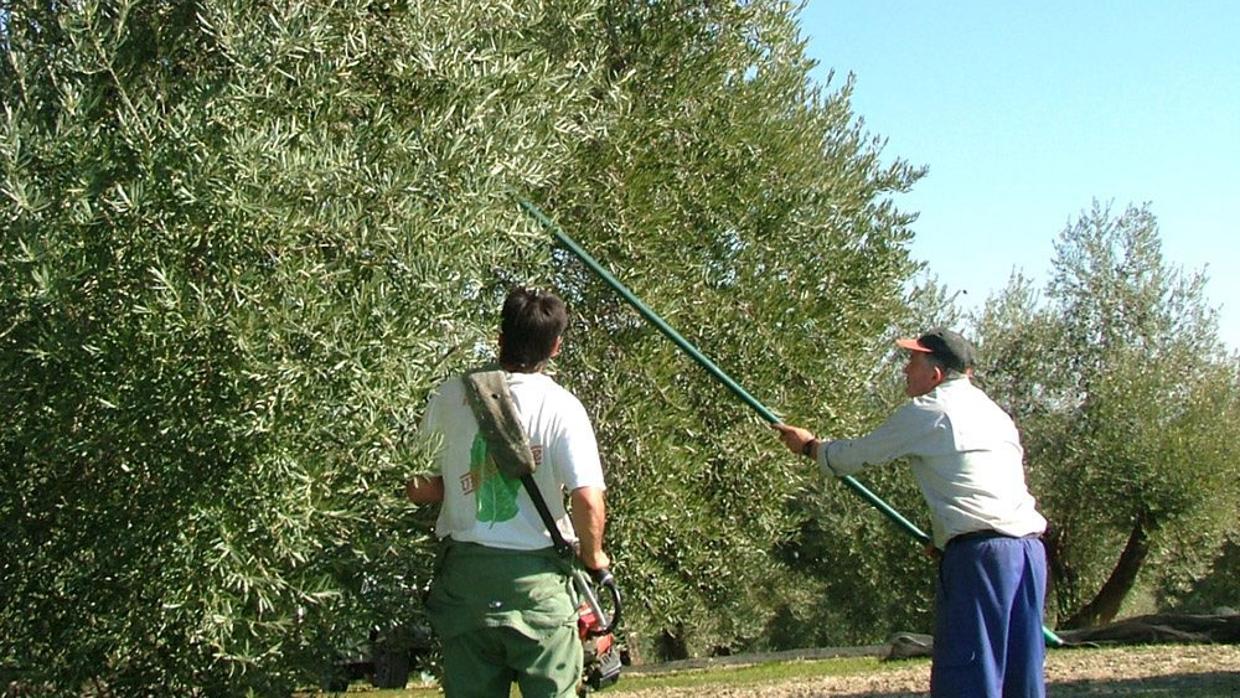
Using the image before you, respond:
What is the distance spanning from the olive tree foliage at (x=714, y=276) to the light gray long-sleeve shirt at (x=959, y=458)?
3873 millimetres

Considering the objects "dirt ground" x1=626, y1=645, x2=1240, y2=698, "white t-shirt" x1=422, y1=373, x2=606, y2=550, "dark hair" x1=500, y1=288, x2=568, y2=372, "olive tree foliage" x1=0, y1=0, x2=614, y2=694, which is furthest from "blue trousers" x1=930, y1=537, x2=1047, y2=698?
"dirt ground" x1=626, y1=645, x2=1240, y2=698

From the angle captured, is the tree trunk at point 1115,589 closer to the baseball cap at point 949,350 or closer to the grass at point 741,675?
the grass at point 741,675

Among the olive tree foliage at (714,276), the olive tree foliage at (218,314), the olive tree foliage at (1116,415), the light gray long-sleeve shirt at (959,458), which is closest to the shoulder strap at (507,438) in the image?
the olive tree foliage at (218,314)

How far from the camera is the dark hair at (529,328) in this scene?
5.09 meters

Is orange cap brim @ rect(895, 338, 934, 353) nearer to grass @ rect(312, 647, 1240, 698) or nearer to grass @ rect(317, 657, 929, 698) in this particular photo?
grass @ rect(312, 647, 1240, 698)

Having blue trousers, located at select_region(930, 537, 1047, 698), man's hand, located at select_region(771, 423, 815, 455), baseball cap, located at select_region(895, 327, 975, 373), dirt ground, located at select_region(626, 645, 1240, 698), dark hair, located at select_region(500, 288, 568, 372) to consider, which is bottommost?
dirt ground, located at select_region(626, 645, 1240, 698)

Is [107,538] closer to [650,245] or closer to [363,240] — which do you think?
[363,240]

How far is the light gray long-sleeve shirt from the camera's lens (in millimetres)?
6414

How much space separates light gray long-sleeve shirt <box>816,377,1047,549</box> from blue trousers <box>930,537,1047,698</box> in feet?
0.32

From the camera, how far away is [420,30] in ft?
25.0

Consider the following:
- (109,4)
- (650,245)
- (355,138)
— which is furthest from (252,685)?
(650,245)

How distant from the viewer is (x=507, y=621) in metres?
4.90

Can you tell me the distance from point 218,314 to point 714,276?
224 inches

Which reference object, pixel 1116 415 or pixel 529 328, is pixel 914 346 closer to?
pixel 529 328
